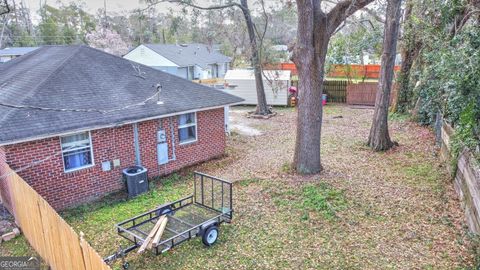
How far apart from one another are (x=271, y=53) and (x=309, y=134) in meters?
14.4

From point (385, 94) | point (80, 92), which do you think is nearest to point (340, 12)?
point (385, 94)

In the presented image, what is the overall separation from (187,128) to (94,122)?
340 centimetres

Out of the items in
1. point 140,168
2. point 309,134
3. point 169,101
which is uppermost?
point 169,101

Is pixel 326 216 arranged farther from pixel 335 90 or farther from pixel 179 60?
pixel 179 60

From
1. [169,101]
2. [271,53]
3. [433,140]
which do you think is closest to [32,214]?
[169,101]

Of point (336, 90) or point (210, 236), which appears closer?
point (210, 236)

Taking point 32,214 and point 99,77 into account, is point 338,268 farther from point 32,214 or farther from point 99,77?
point 99,77

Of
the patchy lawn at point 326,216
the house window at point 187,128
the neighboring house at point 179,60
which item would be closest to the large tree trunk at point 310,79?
the patchy lawn at point 326,216

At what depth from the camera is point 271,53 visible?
77.2ft

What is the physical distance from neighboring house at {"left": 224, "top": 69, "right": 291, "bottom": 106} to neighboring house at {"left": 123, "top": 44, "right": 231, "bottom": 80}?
27.6ft

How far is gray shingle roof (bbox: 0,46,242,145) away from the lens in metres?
8.64

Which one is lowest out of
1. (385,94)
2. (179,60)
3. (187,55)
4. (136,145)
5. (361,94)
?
(136,145)

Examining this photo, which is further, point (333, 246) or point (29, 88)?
point (29, 88)

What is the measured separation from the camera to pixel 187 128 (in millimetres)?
11906
